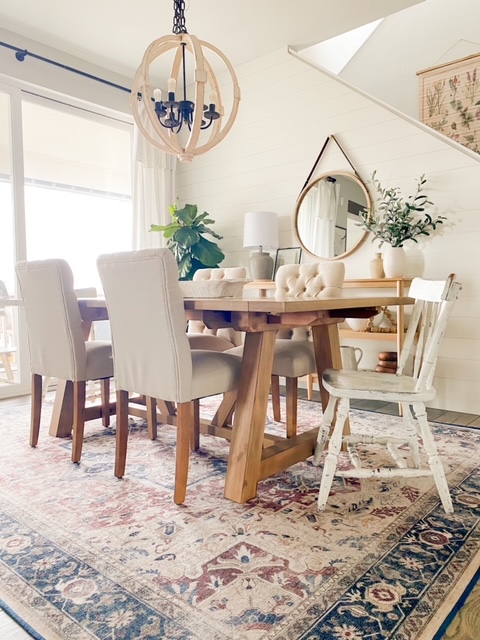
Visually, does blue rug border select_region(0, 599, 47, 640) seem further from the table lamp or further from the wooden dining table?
the table lamp

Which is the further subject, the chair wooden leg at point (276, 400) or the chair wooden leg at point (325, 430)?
the chair wooden leg at point (276, 400)

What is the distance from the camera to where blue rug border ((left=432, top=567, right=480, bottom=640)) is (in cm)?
111

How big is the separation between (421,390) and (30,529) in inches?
57.7

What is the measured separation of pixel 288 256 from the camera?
4.13 meters

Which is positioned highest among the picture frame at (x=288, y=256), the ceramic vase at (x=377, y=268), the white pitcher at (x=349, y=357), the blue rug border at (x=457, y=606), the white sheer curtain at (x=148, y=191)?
the white sheer curtain at (x=148, y=191)

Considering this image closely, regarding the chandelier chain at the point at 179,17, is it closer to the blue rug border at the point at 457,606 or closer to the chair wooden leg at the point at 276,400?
the chair wooden leg at the point at 276,400

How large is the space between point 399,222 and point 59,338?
7.71ft

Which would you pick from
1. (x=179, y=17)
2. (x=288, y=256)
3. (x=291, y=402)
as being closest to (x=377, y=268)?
(x=288, y=256)

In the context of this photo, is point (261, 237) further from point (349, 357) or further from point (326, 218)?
point (349, 357)

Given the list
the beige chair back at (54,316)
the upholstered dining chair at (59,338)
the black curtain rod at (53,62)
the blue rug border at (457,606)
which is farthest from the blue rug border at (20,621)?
the black curtain rod at (53,62)

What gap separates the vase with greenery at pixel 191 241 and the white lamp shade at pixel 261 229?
544 millimetres

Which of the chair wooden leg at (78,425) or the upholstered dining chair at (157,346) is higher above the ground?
the upholstered dining chair at (157,346)

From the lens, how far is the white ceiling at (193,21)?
3402 mm

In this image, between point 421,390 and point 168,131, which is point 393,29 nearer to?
point 168,131
